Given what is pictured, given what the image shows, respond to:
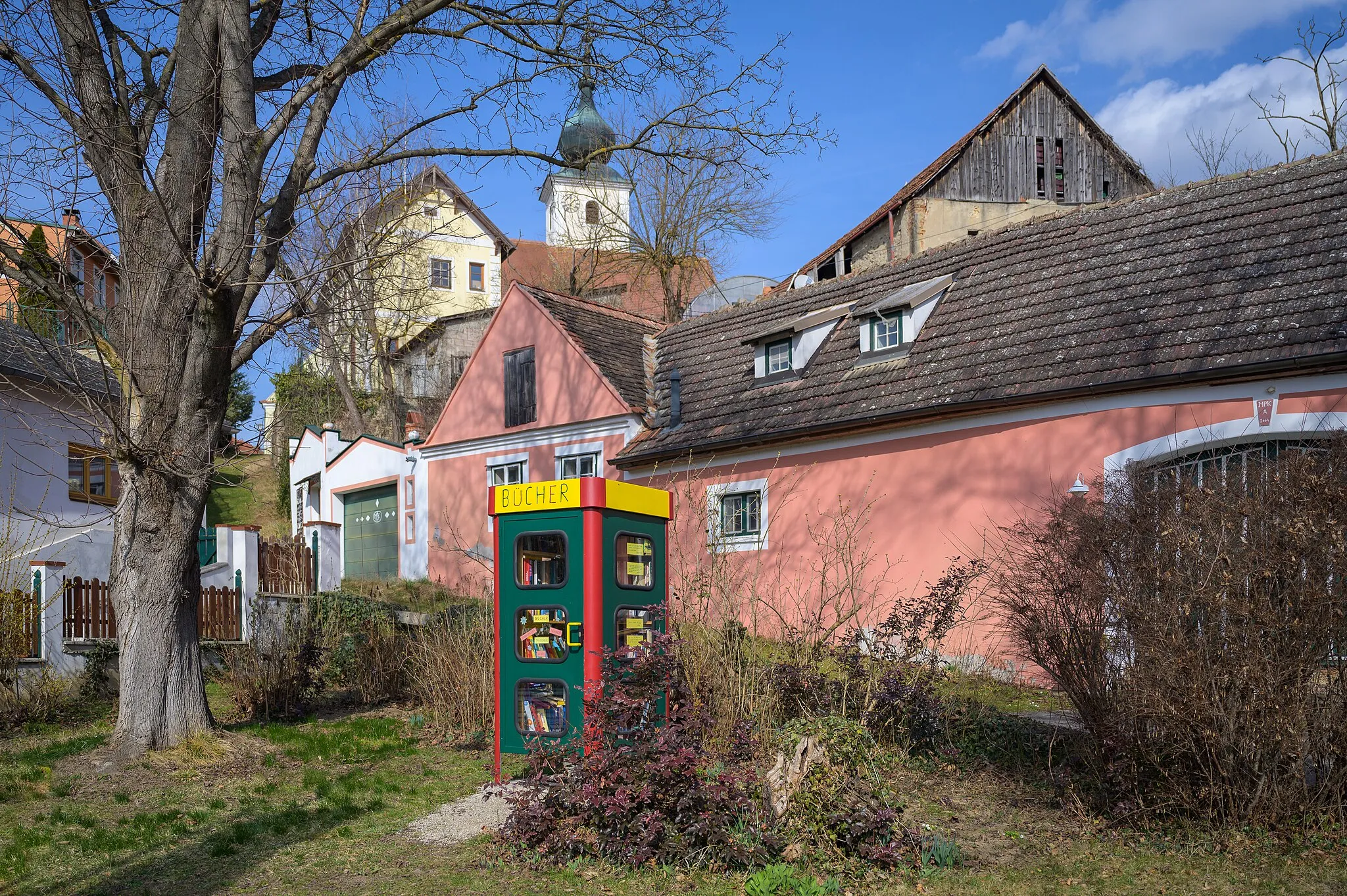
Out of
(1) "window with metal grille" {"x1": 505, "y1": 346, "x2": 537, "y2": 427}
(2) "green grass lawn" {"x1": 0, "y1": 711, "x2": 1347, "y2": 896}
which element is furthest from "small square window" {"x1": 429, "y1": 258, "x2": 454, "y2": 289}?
(2) "green grass lawn" {"x1": 0, "y1": 711, "x2": 1347, "y2": 896}

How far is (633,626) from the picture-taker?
8016mm

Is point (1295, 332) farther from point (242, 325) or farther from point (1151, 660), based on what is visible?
point (242, 325)

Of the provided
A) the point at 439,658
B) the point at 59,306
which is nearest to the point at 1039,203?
the point at 439,658

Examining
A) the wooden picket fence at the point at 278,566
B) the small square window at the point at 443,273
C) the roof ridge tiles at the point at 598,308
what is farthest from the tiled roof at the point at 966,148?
the small square window at the point at 443,273

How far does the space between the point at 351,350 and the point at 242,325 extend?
72.6 ft

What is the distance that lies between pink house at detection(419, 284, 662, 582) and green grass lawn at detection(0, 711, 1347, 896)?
32.6ft

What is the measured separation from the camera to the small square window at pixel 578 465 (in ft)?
63.1

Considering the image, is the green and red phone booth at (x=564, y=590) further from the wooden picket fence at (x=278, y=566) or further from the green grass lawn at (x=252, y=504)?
the green grass lawn at (x=252, y=504)

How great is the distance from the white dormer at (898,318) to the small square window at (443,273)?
34192 millimetres

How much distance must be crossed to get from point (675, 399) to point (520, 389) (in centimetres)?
438

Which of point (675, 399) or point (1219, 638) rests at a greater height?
point (675, 399)

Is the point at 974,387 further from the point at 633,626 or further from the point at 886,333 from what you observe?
the point at 633,626

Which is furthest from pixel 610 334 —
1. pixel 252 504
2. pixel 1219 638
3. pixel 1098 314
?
pixel 252 504

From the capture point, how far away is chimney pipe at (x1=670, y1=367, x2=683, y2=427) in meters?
17.6
